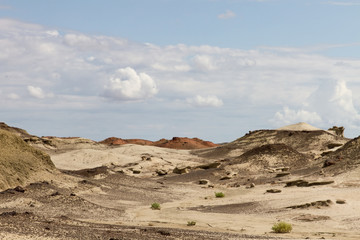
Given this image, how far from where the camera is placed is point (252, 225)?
24.5m

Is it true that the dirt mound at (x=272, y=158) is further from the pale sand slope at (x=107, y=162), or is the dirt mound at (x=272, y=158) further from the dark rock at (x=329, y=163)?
the dark rock at (x=329, y=163)

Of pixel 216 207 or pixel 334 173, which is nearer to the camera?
pixel 216 207

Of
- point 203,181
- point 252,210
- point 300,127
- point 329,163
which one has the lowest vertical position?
point 252,210

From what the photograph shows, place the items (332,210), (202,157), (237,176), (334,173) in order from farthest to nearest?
(202,157), (237,176), (334,173), (332,210)

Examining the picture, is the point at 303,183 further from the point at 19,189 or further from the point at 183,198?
the point at 19,189

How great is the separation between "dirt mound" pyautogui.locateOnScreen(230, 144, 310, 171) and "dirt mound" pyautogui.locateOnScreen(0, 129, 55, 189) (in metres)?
26.3

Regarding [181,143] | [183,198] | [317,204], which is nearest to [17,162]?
[183,198]

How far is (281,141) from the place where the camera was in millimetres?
81938

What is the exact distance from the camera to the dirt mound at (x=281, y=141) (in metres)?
74.5

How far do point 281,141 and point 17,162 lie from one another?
5473 cm

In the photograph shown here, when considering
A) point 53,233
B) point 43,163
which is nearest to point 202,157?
point 43,163

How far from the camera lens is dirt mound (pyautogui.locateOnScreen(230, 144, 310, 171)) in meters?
56.9

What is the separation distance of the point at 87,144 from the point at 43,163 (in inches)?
2249

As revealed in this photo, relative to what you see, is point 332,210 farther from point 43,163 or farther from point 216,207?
point 43,163
